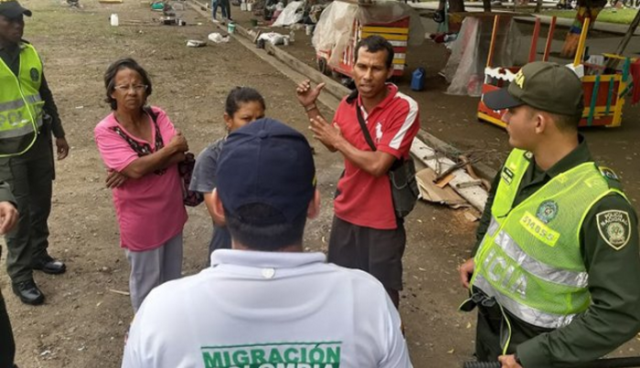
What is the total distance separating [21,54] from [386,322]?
3.54 metres

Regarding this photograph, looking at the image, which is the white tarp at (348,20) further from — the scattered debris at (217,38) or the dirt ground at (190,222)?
the scattered debris at (217,38)

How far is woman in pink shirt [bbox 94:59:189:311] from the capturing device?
298 centimetres

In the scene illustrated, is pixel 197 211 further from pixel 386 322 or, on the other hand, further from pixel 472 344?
pixel 386 322

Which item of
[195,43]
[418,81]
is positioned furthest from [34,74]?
[195,43]

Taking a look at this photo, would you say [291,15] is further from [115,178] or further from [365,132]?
[115,178]

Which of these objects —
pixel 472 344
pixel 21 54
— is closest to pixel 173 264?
pixel 21 54

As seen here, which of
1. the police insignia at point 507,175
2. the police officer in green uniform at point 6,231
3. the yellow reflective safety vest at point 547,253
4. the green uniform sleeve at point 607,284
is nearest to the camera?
the green uniform sleeve at point 607,284

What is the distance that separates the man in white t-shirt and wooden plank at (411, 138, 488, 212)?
446cm

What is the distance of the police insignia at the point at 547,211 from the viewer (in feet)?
6.20

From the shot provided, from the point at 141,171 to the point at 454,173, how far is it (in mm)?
4307

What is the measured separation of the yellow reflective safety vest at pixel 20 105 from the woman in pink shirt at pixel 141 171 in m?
1.01

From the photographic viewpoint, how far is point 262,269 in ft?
3.97

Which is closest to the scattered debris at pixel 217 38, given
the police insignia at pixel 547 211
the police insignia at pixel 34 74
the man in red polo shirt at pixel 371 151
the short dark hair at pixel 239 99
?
the police insignia at pixel 34 74

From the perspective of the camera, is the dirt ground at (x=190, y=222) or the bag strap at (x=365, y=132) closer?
the bag strap at (x=365, y=132)
